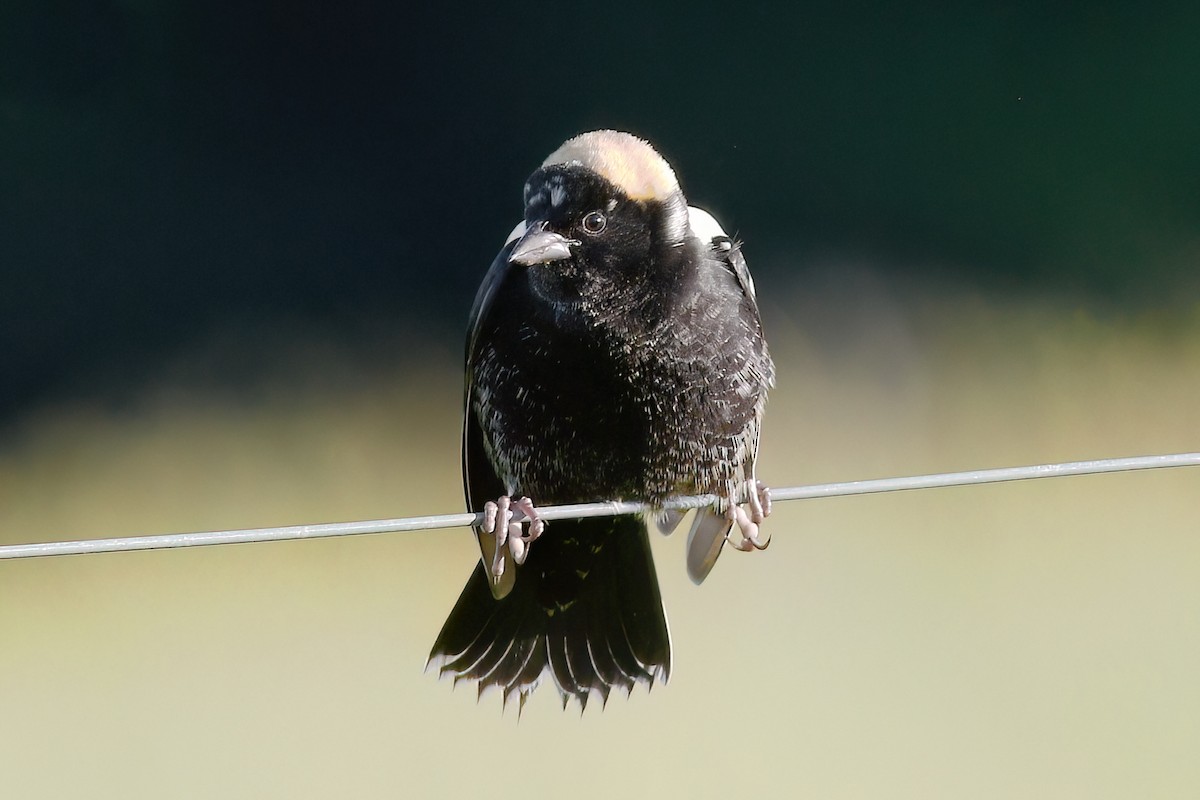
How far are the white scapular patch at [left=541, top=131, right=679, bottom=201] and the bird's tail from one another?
1.52ft

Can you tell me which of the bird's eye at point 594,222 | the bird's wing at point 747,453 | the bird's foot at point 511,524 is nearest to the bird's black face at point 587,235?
the bird's eye at point 594,222

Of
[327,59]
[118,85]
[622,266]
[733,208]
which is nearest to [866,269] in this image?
[733,208]

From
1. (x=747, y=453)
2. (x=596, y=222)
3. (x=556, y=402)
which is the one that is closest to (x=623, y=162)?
(x=596, y=222)

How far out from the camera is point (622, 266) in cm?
150

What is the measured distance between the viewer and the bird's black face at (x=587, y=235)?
148cm

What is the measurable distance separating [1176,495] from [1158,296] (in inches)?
12.8

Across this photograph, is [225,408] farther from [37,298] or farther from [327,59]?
[327,59]

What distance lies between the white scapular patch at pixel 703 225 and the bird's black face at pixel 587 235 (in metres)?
0.10

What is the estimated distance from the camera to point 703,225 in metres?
1.63

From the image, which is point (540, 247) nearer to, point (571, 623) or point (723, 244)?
point (723, 244)

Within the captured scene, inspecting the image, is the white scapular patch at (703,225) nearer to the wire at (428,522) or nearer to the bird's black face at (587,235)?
the bird's black face at (587,235)

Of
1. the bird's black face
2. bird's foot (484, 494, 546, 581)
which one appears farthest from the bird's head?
bird's foot (484, 494, 546, 581)

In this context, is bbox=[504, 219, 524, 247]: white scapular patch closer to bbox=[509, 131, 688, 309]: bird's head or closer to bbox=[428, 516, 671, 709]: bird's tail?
bbox=[509, 131, 688, 309]: bird's head

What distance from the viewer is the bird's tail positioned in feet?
5.56
